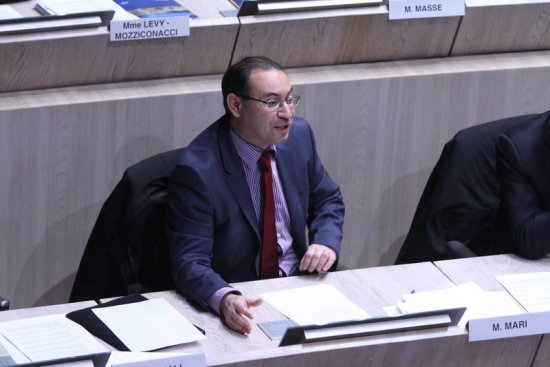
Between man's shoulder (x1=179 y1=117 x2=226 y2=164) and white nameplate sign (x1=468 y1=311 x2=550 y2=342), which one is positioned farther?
man's shoulder (x1=179 y1=117 x2=226 y2=164)

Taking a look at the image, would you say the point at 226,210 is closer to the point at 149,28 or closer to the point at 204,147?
the point at 204,147

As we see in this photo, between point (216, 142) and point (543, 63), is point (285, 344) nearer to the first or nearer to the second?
point (216, 142)

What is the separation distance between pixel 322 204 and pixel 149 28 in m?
0.72

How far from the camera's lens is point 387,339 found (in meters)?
2.58

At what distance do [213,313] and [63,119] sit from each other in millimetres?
878

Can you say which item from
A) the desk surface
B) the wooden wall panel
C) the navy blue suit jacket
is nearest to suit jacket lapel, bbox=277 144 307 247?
the navy blue suit jacket

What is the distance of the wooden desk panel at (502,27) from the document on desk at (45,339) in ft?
6.10

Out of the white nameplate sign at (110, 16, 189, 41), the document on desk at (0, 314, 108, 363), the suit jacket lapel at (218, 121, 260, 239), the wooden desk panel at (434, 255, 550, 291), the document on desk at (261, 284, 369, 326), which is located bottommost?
the wooden desk panel at (434, 255, 550, 291)

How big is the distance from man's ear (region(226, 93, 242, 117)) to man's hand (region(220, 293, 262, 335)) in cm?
57

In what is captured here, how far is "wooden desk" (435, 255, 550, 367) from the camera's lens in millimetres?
3131

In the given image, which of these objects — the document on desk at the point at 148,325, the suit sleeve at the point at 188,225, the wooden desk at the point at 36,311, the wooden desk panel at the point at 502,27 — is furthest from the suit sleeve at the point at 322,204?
the wooden desk panel at the point at 502,27

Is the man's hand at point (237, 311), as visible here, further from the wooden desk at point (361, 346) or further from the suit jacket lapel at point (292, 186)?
the suit jacket lapel at point (292, 186)

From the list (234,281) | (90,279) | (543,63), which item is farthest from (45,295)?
(543,63)

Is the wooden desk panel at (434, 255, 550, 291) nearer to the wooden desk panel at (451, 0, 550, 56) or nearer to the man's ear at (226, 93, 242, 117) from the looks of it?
the man's ear at (226, 93, 242, 117)
